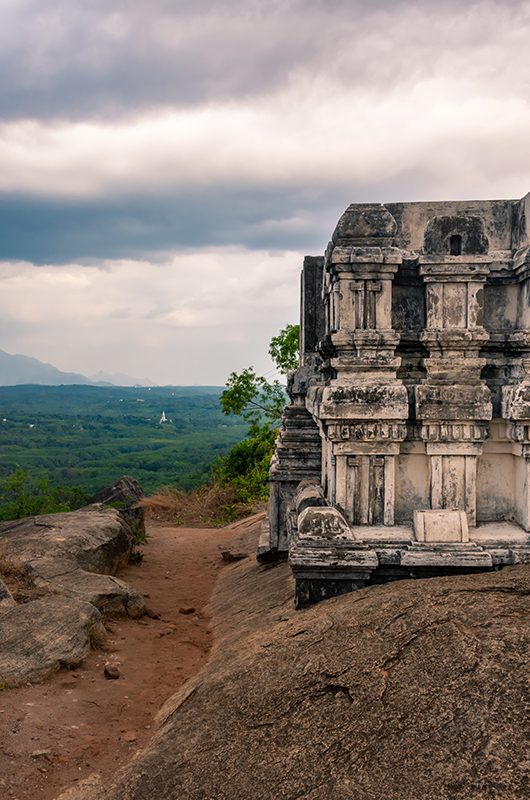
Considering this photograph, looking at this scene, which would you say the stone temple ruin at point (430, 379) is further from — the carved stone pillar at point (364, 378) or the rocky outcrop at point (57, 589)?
the rocky outcrop at point (57, 589)

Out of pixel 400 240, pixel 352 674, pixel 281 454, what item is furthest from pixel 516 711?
pixel 281 454

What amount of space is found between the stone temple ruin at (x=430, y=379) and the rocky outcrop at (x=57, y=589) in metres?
2.35

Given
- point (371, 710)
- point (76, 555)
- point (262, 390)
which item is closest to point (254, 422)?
point (262, 390)

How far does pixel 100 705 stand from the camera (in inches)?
231

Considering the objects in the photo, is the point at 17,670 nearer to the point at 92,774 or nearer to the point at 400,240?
the point at 92,774

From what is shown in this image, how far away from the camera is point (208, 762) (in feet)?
13.0

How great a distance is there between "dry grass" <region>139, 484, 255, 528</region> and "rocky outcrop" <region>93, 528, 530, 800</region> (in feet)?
40.6

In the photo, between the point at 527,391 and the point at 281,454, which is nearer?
the point at 527,391

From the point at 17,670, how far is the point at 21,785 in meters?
1.48

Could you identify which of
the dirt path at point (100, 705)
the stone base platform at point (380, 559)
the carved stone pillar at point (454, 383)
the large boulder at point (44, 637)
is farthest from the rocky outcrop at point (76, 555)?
the carved stone pillar at point (454, 383)

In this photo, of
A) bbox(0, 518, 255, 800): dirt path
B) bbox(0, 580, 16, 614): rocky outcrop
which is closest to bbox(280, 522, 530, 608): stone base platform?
bbox(0, 518, 255, 800): dirt path

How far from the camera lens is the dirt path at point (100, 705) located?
4.75 m

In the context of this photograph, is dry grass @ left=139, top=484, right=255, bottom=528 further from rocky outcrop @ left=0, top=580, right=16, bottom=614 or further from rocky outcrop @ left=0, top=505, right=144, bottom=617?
rocky outcrop @ left=0, top=580, right=16, bottom=614

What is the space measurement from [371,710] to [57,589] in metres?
5.11
